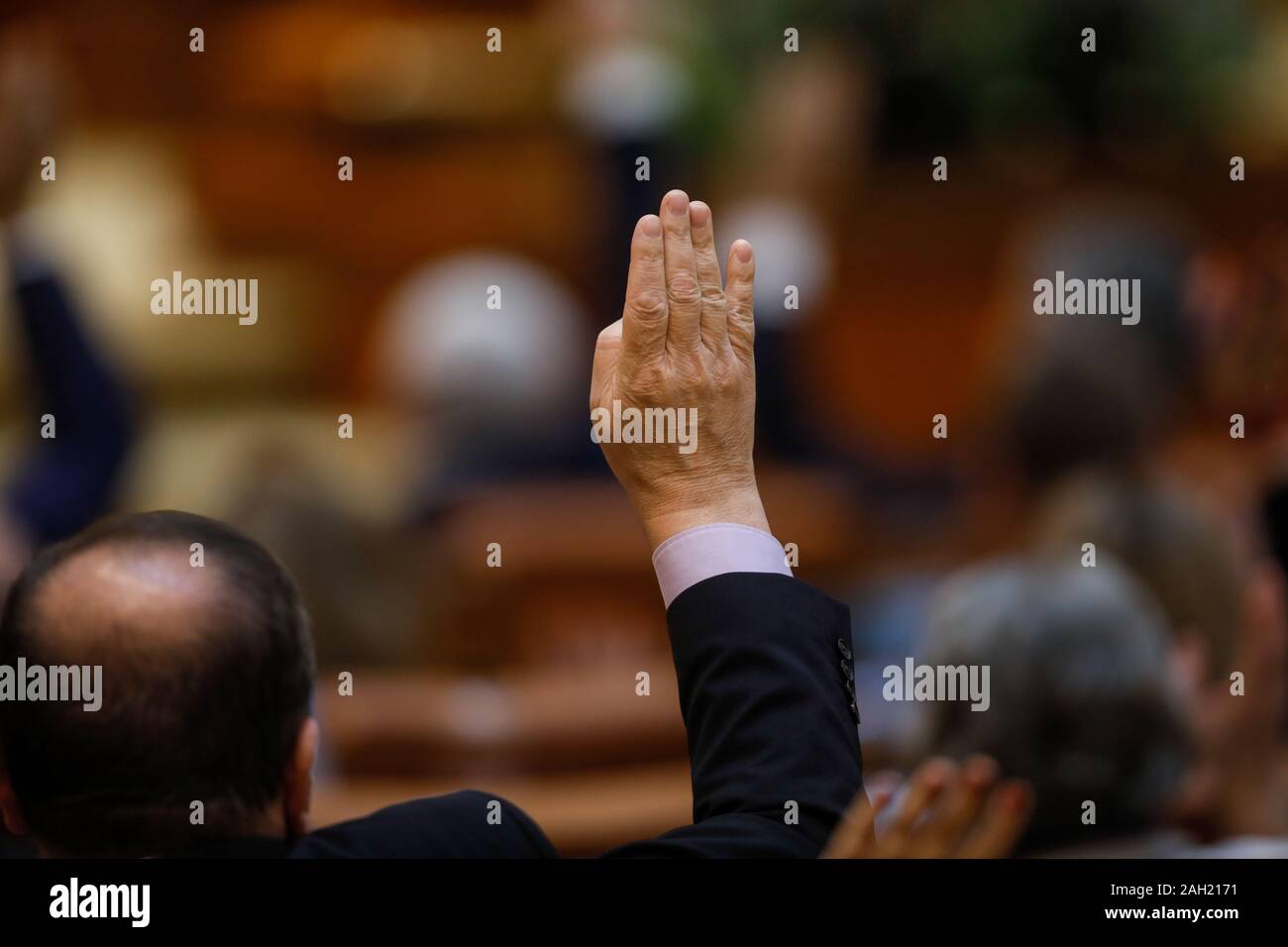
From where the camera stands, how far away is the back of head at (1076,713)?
5.97 feet

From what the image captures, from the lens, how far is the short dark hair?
1.28 metres

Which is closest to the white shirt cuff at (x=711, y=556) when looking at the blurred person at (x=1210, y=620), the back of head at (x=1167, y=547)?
the blurred person at (x=1210, y=620)

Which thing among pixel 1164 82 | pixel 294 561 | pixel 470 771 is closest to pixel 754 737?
pixel 470 771

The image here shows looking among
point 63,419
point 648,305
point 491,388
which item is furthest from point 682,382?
point 491,388

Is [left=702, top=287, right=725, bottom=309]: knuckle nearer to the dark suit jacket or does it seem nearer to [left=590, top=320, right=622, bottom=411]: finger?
[left=590, top=320, right=622, bottom=411]: finger

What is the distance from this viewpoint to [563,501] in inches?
151

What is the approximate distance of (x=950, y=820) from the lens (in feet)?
4.12

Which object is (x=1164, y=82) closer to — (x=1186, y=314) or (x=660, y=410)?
(x=1186, y=314)

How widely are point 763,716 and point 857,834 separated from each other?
0.14 m

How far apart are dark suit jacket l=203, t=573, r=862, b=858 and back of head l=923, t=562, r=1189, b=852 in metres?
0.53

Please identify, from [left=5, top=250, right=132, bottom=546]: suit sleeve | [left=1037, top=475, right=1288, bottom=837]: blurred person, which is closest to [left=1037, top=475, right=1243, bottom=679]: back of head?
[left=1037, top=475, right=1288, bottom=837]: blurred person

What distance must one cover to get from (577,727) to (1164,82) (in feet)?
12.1

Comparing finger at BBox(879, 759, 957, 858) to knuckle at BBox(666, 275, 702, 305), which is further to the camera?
knuckle at BBox(666, 275, 702, 305)
